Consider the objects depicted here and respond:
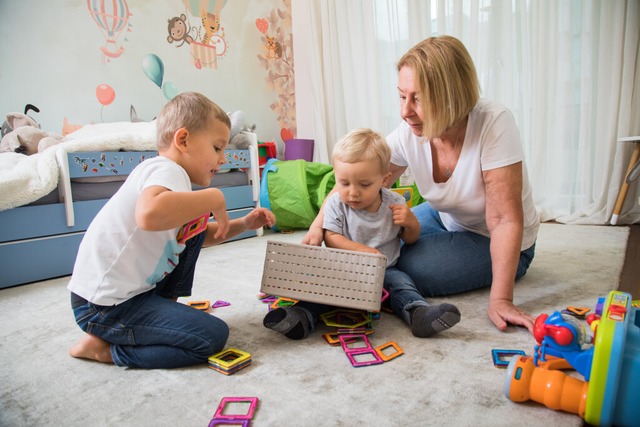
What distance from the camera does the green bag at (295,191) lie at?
2611 millimetres

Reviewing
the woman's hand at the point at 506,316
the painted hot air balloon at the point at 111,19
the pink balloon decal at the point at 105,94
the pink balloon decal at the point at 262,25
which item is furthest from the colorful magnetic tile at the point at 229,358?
the pink balloon decal at the point at 262,25

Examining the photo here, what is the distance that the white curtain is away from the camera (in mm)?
2479

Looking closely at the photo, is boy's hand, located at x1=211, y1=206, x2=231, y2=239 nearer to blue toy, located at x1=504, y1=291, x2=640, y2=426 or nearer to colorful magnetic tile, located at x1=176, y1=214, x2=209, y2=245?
colorful magnetic tile, located at x1=176, y1=214, x2=209, y2=245

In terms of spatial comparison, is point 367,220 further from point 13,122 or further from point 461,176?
point 13,122

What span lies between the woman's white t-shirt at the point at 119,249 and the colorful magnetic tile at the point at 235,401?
346 mm

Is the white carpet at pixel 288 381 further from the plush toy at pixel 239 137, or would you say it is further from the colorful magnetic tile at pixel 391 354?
the plush toy at pixel 239 137

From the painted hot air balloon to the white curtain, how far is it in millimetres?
1682

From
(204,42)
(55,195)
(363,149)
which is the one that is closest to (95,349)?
(363,149)

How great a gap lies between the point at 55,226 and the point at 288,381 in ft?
4.78

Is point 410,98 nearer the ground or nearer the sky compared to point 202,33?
nearer the ground

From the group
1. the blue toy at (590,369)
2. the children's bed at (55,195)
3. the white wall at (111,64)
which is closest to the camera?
the blue toy at (590,369)

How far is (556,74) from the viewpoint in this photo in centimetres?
262

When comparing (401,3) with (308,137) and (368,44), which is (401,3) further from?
(308,137)

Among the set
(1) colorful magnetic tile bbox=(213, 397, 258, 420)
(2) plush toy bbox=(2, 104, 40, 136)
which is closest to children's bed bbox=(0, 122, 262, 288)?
(2) plush toy bbox=(2, 104, 40, 136)
